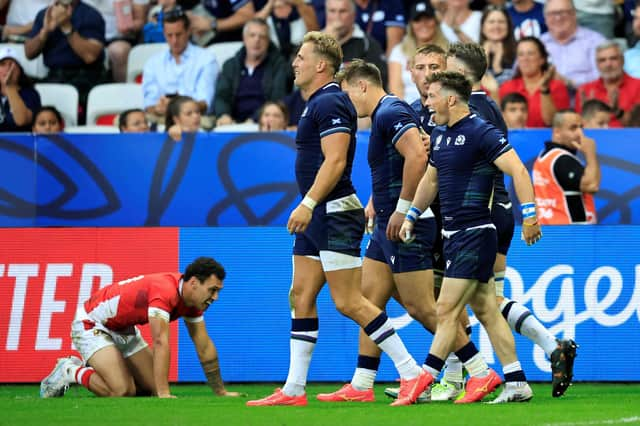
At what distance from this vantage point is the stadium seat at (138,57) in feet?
50.6

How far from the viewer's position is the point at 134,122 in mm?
13102

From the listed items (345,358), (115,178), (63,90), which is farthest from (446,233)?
(63,90)

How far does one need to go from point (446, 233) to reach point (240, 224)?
14.2ft

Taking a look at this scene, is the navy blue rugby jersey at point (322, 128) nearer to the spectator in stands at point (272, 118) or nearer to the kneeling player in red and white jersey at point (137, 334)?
the kneeling player in red and white jersey at point (137, 334)

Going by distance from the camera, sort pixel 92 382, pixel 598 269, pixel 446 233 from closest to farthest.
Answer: pixel 446 233 → pixel 92 382 → pixel 598 269

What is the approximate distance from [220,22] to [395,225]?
8.05m

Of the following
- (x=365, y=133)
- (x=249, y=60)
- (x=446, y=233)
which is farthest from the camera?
(x=249, y=60)

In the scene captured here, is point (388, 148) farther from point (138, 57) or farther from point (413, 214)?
point (138, 57)

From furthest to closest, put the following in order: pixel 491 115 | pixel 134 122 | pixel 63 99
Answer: pixel 63 99, pixel 134 122, pixel 491 115

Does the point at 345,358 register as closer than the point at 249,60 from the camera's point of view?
Yes

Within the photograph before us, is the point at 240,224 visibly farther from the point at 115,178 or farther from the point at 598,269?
the point at 598,269

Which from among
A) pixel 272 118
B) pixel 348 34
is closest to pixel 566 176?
pixel 272 118

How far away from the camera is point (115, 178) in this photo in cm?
1225

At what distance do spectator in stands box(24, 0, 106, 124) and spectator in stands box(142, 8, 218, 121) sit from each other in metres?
1.14
